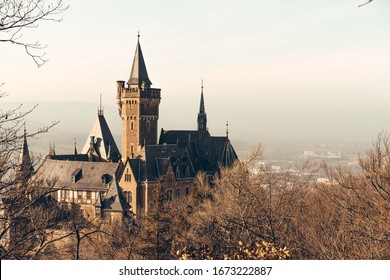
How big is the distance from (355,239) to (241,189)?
8124 millimetres

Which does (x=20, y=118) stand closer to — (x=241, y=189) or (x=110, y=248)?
(x=241, y=189)

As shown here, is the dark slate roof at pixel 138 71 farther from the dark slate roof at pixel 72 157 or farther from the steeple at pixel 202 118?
the dark slate roof at pixel 72 157

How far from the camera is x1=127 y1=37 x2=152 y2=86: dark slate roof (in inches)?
2970

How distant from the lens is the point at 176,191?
65312 mm

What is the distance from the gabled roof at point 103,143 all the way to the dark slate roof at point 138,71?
31.5 feet

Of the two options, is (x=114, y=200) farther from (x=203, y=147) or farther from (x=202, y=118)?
(x=202, y=118)

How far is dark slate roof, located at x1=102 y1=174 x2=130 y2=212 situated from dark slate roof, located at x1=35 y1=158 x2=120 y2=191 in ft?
13.3

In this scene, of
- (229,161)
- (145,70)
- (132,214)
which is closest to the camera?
(132,214)

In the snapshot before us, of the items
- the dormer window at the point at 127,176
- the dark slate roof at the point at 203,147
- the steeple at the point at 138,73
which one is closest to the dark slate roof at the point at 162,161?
the dormer window at the point at 127,176

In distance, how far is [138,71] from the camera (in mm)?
75562

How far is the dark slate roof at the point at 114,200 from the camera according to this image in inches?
2393

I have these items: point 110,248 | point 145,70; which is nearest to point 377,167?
point 110,248

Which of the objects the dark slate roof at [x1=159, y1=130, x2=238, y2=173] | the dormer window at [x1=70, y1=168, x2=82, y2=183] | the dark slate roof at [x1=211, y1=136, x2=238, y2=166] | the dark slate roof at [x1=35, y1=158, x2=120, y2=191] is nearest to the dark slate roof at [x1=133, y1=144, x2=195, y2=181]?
the dark slate roof at [x1=159, y1=130, x2=238, y2=173]

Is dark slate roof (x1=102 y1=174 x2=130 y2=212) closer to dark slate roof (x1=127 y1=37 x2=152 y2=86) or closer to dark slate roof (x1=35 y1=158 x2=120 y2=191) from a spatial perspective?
dark slate roof (x1=35 y1=158 x2=120 y2=191)
